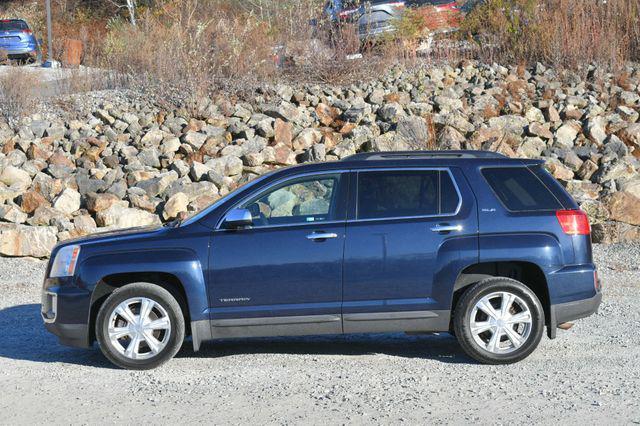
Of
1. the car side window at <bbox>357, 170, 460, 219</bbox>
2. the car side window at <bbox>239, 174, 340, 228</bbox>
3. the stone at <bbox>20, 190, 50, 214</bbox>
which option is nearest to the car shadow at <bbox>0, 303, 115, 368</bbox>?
the car side window at <bbox>239, 174, 340, 228</bbox>

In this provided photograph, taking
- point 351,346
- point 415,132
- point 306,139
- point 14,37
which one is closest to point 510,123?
point 415,132

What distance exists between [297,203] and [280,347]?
1392 millimetres

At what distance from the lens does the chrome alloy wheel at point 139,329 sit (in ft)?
25.9

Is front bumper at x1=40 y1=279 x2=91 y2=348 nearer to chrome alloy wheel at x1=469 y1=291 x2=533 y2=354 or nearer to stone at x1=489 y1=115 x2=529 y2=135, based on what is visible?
chrome alloy wheel at x1=469 y1=291 x2=533 y2=354

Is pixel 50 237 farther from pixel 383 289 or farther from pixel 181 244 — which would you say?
pixel 383 289

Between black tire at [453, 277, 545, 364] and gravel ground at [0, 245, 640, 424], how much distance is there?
0.10 m

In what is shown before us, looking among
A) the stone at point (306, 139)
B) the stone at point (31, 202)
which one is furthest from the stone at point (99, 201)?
the stone at point (306, 139)

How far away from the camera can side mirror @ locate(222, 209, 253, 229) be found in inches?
309

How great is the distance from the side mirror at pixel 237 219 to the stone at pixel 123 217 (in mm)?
6691

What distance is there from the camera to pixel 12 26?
111 feet

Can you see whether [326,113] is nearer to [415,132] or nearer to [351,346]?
[415,132]

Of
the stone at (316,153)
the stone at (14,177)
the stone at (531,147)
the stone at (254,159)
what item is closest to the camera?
the stone at (14,177)

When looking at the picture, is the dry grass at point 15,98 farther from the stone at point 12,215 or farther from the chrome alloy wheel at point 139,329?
the chrome alloy wheel at point 139,329

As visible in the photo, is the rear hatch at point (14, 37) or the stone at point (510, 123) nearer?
the stone at point (510, 123)
